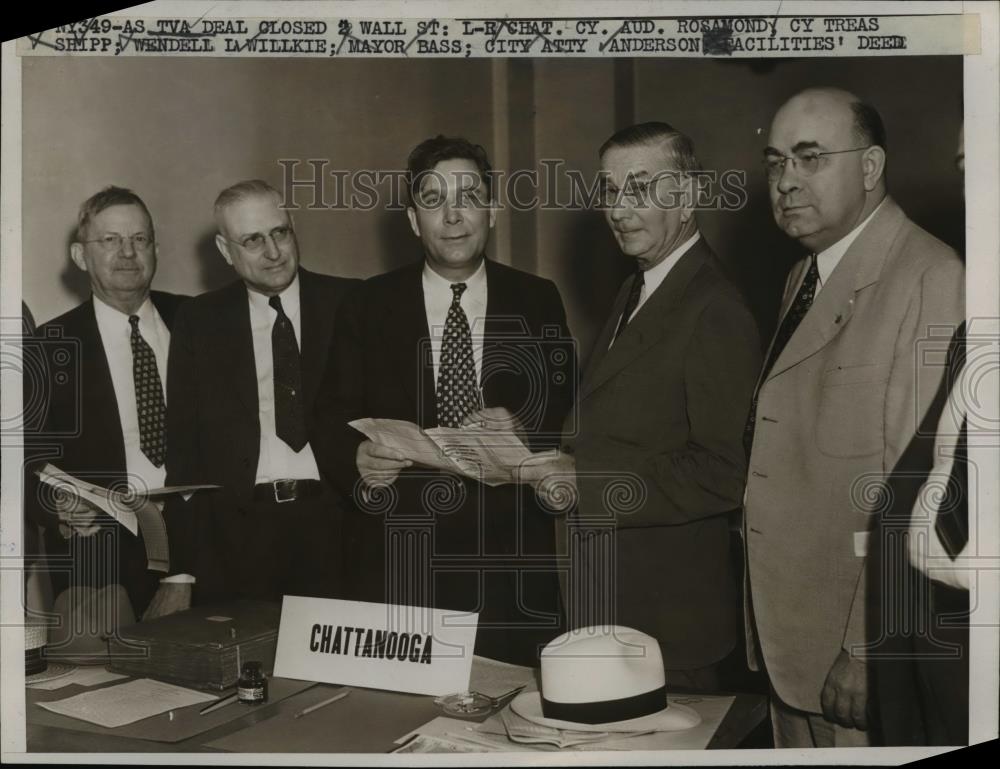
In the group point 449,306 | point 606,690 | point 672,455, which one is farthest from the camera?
point 449,306

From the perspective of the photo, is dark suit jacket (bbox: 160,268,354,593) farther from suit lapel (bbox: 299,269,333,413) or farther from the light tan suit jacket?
Answer: the light tan suit jacket

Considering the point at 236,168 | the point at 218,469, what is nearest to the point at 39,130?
the point at 236,168

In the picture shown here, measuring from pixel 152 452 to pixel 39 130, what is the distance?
40.4 inches

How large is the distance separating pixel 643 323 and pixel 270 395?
3.69ft

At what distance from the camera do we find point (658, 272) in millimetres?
3178

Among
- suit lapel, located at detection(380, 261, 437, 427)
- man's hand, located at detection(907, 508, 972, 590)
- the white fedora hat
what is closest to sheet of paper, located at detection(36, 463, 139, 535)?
suit lapel, located at detection(380, 261, 437, 427)

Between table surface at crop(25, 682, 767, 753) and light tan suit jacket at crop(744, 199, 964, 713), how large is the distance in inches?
7.5

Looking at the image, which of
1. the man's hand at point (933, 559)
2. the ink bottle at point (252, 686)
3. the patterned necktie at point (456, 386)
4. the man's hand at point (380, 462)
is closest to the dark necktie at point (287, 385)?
the man's hand at point (380, 462)

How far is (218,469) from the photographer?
10.8 ft

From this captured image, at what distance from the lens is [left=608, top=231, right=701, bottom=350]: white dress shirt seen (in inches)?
125

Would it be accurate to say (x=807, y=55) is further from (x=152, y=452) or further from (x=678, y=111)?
(x=152, y=452)

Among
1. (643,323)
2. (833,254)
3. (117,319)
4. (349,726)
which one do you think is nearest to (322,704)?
(349,726)

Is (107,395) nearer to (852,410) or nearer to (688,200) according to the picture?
(688,200)

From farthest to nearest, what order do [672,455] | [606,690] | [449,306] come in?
[449,306] < [672,455] < [606,690]
